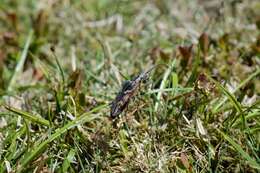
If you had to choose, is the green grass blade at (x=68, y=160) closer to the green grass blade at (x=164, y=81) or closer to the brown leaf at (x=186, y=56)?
the green grass blade at (x=164, y=81)

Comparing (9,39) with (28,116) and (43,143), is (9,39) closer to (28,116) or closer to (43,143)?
(28,116)

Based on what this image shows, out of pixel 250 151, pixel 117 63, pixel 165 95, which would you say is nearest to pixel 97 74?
pixel 117 63

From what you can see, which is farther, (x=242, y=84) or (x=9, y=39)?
(x=9, y=39)

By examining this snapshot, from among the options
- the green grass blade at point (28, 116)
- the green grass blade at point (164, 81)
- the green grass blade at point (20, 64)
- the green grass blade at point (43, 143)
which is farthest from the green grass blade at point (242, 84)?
the green grass blade at point (20, 64)

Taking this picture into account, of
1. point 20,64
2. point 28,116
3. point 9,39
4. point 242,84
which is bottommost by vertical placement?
→ point 242,84

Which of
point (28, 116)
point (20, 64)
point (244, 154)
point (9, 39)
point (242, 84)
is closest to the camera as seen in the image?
point (244, 154)

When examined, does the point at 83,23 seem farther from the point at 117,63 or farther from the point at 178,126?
the point at 178,126

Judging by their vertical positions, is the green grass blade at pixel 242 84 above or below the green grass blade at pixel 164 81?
below

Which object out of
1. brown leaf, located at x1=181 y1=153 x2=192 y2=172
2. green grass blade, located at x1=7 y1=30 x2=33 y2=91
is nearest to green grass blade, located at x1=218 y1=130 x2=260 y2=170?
brown leaf, located at x1=181 y1=153 x2=192 y2=172

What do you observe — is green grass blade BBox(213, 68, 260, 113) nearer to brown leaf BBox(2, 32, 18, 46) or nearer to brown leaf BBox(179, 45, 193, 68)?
brown leaf BBox(179, 45, 193, 68)

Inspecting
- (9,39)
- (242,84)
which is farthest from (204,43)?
(9,39)
